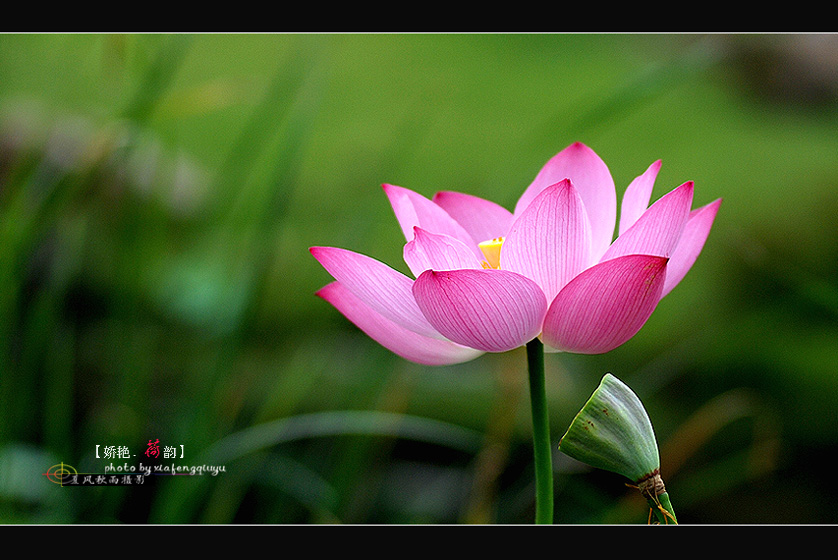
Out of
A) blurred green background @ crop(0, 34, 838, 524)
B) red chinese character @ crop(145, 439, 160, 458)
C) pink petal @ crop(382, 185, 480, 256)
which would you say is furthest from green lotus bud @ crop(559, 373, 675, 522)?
red chinese character @ crop(145, 439, 160, 458)

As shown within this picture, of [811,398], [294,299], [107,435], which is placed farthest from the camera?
[294,299]

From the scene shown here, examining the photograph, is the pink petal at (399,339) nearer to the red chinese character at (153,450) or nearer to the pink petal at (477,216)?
the pink petal at (477,216)

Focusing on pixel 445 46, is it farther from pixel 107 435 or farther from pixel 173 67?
pixel 107 435

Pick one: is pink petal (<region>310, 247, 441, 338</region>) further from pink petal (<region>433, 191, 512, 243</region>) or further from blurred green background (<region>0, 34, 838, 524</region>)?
blurred green background (<region>0, 34, 838, 524</region>)

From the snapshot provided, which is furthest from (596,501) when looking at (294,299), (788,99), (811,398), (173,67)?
(788,99)

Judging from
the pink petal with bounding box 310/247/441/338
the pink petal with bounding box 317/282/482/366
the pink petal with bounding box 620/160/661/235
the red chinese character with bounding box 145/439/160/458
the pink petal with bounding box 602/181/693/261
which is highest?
the pink petal with bounding box 620/160/661/235
